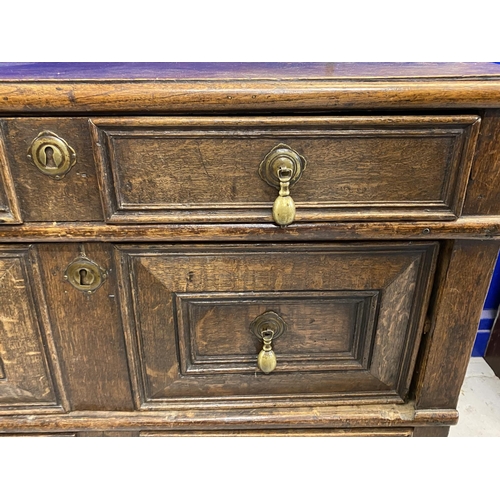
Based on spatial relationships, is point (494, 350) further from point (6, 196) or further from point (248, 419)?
point (6, 196)

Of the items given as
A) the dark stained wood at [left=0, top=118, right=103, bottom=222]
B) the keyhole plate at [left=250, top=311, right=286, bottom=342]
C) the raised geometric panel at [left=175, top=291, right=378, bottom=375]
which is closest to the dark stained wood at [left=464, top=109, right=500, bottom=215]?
the raised geometric panel at [left=175, top=291, right=378, bottom=375]

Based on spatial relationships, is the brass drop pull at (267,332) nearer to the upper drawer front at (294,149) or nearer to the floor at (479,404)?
Answer: the upper drawer front at (294,149)

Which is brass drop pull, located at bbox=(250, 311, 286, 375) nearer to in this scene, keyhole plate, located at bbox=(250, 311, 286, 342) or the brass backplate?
keyhole plate, located at bbox=(250, 311, 286, 342)

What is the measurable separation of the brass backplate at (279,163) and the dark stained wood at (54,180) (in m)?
0.22

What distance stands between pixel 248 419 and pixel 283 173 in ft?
1.39

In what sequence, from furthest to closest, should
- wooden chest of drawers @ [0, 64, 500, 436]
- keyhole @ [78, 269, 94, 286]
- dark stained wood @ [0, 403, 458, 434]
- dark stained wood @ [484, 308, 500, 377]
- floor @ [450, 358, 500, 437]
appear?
dark stained wood @ [484, 308, 500, 377], floor @ [450, 358, 500, 437], dark stained wood @ [0, 403, 458, 434], keyhole @ [78, 269, 94, 286], wooden chest of drawers @ [0, 64, 500, 436]

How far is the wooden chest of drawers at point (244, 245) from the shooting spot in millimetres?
573

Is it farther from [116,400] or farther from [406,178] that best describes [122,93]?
[116,400]

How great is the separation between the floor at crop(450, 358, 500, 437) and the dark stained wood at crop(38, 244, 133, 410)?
2.29 ft

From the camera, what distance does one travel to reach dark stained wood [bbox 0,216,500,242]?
63 cm

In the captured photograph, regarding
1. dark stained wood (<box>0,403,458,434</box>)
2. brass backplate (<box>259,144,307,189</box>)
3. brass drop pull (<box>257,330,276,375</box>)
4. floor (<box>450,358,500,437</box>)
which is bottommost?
floor (<box>450,358,500,437</box>)

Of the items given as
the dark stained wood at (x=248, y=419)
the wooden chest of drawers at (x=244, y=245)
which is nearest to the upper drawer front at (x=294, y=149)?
the wooden chest of drawers at (x=244, y=245)

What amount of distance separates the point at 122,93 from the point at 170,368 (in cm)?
43

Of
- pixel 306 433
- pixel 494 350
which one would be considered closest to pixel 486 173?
pixel 306 433
